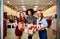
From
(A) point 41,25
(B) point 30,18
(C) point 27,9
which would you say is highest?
(C) point 27,9

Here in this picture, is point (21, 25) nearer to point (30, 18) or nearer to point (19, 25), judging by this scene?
point (19, 25)

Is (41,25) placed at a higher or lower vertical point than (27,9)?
lower

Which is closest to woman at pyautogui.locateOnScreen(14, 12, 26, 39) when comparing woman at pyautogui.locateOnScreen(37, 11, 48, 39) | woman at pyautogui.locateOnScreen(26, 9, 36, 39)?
woman at pyautogui.locateOnScreen(26, 9, 36, 39)

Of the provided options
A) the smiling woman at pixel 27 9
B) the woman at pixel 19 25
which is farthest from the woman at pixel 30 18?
the woman at pixel 19 25

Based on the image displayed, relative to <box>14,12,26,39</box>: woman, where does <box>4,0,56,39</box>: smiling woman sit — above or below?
above

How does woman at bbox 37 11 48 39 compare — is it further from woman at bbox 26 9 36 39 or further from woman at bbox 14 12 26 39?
woman at bbox 14 12 26 39

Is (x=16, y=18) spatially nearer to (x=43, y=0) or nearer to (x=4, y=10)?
(x=4, y=10)

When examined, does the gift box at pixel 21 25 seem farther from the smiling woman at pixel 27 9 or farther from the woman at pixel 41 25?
the woman at pixel 41 25

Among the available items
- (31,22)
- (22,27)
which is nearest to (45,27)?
(31,22)

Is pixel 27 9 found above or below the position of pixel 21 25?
above

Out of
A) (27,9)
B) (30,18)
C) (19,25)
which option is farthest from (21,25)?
(27,9)

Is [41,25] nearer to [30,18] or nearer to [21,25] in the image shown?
[30,18]

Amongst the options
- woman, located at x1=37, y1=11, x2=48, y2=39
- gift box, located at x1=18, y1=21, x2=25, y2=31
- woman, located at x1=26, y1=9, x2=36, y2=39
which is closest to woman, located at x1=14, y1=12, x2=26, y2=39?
gift box, located at x1=18, y1=21, x2=25, y2=31

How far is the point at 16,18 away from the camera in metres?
2.91
